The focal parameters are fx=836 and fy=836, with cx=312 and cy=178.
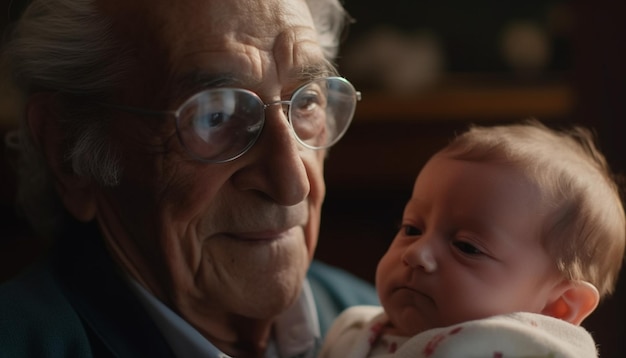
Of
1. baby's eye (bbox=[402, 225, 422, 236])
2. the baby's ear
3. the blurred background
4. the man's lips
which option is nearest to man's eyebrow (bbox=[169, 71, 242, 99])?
the man's lips

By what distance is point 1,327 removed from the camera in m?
1.42

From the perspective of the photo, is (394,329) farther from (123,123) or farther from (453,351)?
(123,123)

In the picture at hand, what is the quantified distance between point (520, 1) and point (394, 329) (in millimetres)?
3080

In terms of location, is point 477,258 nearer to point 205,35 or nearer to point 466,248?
point 466,248

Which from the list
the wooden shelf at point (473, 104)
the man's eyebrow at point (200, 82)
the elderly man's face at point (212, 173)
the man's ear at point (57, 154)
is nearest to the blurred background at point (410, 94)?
the wooden shelf at point (473, 104)

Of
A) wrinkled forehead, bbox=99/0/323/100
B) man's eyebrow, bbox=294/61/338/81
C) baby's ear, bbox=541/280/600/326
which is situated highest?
wrinkled forehead, bbox=99/0/323/100

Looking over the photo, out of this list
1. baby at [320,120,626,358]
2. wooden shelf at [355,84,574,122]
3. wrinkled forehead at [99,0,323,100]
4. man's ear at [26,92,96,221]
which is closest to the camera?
baby at [320,120,626,358]

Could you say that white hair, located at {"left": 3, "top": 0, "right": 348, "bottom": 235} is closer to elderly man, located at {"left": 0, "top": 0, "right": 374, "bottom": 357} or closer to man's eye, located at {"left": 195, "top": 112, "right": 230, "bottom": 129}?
elderly man, located at {"left": 0, "top": 0, "right": 374, "bottom": 357}

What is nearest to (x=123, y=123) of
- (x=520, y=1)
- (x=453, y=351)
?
(x=453, y=351)

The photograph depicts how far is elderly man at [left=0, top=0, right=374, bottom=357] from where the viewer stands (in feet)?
4.74

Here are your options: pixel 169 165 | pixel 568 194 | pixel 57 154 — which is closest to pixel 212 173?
pixel 169 165

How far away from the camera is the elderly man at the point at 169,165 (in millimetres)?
1444

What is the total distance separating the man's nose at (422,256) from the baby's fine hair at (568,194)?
173 mm

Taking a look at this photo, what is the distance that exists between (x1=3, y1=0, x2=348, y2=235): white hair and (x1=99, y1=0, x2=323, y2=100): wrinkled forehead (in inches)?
1.8
